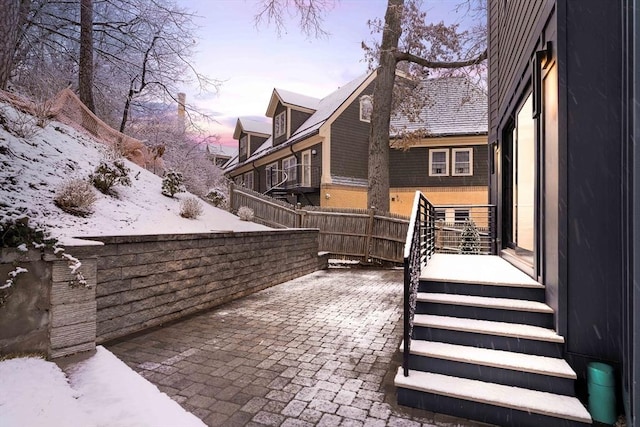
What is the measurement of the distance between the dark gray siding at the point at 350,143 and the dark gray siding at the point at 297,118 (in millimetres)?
3529

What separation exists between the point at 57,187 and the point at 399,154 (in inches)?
567

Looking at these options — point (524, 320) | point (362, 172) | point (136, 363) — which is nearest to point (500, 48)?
point (524, 320)

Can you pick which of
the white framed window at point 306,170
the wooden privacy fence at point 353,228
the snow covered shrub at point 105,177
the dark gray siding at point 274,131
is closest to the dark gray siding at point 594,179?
the snow covered shrub at point 105,177

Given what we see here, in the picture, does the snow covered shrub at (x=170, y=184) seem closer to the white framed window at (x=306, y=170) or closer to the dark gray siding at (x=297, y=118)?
the white framed window at (x=306, y=170)

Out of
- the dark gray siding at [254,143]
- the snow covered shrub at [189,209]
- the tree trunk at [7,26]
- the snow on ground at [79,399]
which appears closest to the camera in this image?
the snow on ground at [79,399]

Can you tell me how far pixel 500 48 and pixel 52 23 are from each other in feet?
35.9

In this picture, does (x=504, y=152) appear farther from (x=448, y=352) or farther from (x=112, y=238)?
(x=112, y=238)

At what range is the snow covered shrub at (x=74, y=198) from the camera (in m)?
4.08

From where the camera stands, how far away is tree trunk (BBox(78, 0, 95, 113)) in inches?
342

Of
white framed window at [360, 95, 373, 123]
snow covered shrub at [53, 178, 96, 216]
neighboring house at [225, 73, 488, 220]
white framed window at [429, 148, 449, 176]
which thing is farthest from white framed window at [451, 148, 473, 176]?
snow covered shrub at [53, 178, 96, 216]

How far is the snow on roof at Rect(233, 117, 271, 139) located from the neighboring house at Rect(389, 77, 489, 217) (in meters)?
10.1

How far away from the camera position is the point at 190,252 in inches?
188

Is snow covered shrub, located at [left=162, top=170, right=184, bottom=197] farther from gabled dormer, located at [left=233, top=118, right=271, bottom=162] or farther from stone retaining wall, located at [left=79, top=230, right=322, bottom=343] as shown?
gabled dormer, located at [left=233, top=118, right=271, bottom=162]

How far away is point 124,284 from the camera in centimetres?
379
